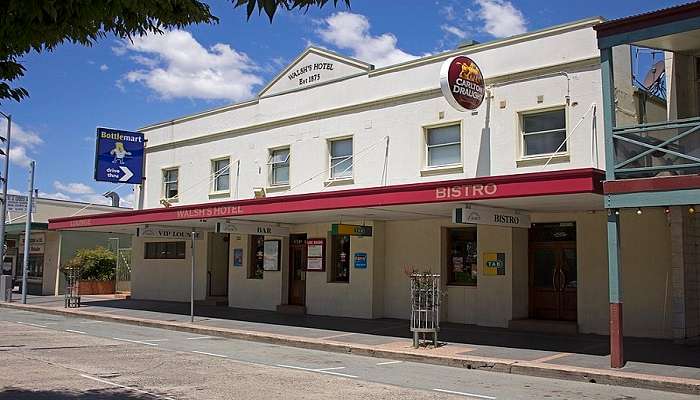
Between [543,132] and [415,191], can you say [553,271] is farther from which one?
[415,191]

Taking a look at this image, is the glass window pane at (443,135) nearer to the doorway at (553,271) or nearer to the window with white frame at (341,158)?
the window with white frame at (341,158)

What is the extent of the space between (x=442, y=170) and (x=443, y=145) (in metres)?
0.72

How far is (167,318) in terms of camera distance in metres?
21.4

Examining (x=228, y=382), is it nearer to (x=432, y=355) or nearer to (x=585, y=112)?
(x=432, y=355)

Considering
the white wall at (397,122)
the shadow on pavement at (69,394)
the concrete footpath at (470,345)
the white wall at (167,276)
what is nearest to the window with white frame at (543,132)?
the white wall at (397,122)

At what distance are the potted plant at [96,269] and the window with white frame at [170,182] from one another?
7.87m

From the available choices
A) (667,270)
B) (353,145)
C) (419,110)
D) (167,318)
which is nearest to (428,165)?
(419,110)

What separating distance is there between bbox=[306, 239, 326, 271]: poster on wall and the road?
599cm

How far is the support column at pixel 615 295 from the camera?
11.9m

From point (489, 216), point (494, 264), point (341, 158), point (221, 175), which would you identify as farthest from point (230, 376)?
point (221, 175)

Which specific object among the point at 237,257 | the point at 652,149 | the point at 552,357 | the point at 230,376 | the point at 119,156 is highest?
the point at 119,156

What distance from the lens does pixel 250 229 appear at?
2130 cm

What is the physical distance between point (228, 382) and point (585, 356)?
6897mm

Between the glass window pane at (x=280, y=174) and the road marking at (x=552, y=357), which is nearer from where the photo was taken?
the road marking at (x=552, y=357)
